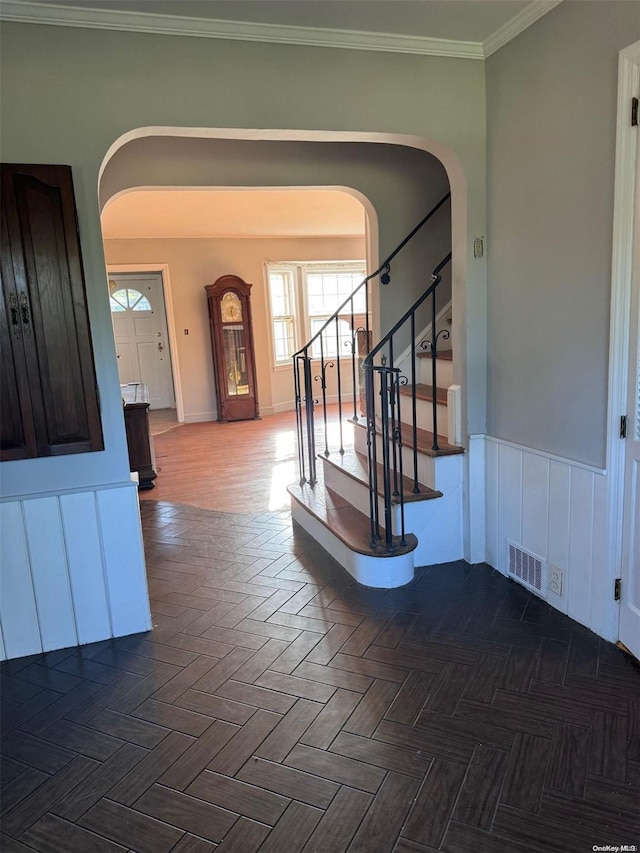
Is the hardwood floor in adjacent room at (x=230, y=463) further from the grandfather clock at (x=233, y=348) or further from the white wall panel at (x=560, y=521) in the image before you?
the white wall panel at (x=560, y=521)

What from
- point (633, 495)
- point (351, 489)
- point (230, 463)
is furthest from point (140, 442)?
point (633, 495)

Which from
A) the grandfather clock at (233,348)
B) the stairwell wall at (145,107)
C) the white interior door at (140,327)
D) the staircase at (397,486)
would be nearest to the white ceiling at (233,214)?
the grandfather clock at (233,348)

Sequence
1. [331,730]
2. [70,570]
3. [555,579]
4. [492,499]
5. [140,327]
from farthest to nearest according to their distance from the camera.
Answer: [140,327] → [492,499] → [555,579] → [70,570] → [331,730]

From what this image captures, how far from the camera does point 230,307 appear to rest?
7.93 meters

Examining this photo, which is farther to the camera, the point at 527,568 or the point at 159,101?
the point at 527,568

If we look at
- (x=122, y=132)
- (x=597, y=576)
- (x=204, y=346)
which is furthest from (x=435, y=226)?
(x=204, y=346)

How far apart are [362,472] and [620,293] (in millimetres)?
1840

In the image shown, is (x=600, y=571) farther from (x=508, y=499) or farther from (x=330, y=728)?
(x=330, y=728)

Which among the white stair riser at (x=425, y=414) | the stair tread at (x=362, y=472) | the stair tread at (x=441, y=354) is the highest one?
the stair tread at (x=441, y=354)

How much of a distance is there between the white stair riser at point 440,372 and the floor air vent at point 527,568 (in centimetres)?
120

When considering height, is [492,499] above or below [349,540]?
above

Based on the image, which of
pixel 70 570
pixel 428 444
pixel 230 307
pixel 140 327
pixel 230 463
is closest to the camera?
pixel 70 570

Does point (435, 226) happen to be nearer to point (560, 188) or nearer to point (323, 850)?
point (560, 188)

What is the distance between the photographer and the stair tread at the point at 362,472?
3.05 metres
